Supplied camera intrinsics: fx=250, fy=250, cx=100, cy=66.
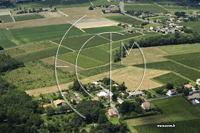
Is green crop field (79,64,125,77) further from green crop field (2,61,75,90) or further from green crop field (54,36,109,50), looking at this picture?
green crop field (54,36,109,50)

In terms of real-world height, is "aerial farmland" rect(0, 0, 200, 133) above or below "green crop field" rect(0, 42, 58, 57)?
below

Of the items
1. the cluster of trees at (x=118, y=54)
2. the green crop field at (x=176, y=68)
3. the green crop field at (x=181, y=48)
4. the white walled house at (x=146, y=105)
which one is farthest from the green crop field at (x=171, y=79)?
the green crop field at (x=181, y=48)

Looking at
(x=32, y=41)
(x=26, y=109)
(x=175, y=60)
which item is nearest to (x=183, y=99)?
(x=175, y=60)

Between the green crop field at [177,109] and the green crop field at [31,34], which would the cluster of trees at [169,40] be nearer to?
the green crop field at [31,34]

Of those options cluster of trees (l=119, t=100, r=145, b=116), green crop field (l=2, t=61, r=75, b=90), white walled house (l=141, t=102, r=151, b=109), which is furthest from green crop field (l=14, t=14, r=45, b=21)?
white walled house (l=141, t=102, r=151, b=109)

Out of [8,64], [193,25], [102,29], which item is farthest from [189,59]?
[8,64]

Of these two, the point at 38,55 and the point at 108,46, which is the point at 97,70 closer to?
the point at 108,46
